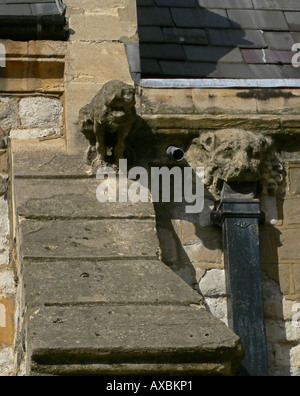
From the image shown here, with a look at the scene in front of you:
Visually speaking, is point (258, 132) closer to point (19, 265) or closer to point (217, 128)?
point (217, 128)

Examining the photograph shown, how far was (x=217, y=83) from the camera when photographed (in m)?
6.88

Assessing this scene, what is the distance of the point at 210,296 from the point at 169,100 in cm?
106

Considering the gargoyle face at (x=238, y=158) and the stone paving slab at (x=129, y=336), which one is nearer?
the stone paving slab at (x=129, y=336)

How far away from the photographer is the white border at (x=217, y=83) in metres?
6.78

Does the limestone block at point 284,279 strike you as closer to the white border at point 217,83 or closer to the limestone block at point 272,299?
the limestone block at point 272,299

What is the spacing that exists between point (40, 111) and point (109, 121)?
26.9 inches

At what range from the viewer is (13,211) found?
21.0 feet

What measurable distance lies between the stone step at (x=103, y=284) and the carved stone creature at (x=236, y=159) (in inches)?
35.7

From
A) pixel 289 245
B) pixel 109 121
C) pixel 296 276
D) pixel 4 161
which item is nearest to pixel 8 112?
pixel 4 161

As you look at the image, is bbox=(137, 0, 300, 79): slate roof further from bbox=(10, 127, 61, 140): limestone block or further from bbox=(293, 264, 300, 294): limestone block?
bbox=(293, 264, 300, 294): limestone block

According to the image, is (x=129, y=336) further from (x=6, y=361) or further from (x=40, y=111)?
(x=40, y=111)

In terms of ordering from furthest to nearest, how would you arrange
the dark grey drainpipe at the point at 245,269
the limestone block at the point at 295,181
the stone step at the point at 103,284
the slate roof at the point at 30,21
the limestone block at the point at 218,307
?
the slate roof at the point at 30,21, the limestone block at the point at 295,181, the limestone block at the point at 218,307, the dark grey drainpipe at the point at 245,269, the stone step at the point at 103,284

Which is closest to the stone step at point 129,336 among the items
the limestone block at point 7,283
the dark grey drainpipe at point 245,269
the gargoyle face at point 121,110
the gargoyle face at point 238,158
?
the dark grey drainpipe at point 245,269

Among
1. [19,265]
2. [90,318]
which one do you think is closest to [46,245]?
[19,265]
